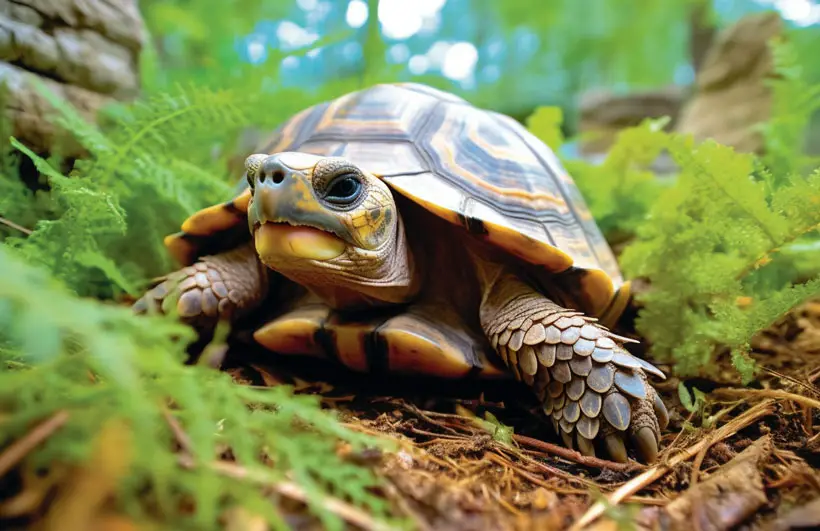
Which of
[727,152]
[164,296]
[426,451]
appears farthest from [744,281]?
[164,296]

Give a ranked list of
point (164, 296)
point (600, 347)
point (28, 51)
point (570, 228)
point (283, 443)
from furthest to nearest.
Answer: point (28, 51) → point (570, 228) → point (164, 296) → point (600, 347) → point (283, 443)

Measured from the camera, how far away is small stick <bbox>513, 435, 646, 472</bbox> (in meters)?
1.32

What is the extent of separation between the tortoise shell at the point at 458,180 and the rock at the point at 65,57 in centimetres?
85

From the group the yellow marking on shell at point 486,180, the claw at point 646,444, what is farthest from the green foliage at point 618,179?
the claw at point 646,444

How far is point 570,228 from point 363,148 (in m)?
0.91

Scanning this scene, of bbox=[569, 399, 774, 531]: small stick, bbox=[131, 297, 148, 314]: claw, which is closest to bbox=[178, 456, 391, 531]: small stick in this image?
A: bbox=[569, 399, 774, 531]: small stick

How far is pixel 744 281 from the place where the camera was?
2055 millimetres

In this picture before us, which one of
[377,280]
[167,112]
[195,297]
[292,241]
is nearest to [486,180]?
[377,280]

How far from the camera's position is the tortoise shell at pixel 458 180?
1746 mm

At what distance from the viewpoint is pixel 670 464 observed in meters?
1.29

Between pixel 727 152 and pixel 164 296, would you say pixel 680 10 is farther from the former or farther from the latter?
pixel 164 296

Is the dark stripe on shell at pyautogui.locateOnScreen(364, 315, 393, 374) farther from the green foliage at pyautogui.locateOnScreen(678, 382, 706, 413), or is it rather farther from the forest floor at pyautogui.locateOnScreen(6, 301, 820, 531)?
the green foliage at pyautogui.locateOnScreen(678, 382, 706, 413)

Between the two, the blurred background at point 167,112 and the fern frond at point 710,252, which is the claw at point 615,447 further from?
the blurred background at point 167,112

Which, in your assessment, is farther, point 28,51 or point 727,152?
point 28,51
